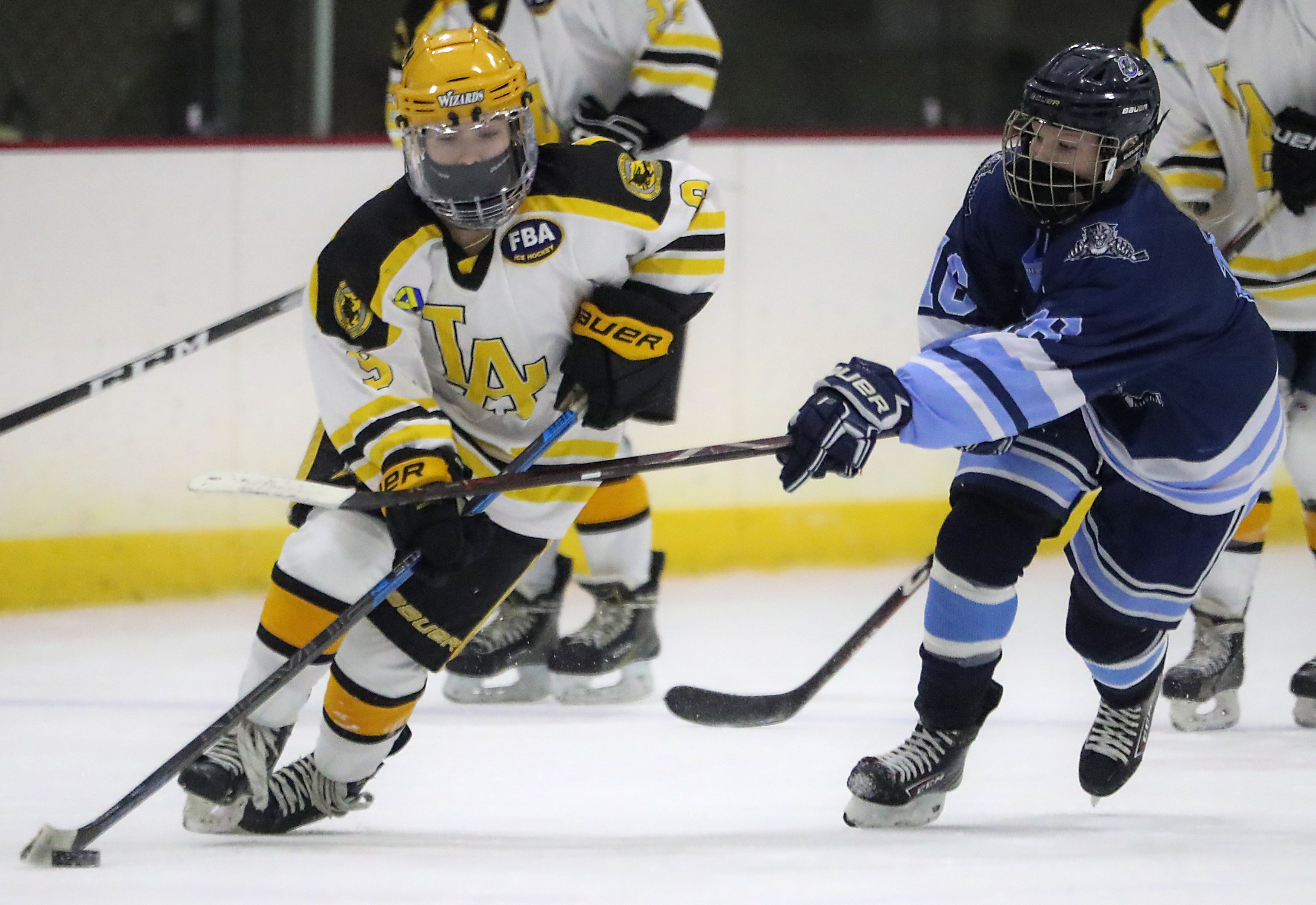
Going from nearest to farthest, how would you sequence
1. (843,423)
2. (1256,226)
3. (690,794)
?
(843,423)
(690,794)
(1256,226)

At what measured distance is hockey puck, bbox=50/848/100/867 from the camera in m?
1.72

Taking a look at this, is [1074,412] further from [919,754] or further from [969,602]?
[919,754]

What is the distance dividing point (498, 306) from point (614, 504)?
885 millimetres

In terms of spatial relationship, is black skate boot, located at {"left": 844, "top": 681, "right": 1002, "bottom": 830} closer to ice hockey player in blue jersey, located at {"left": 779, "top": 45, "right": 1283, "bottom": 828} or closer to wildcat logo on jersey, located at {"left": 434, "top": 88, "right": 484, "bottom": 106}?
ice hockey player in blue jersey, located at {"left": 779, "top": 45, "right": 1283, "bottom": 828}

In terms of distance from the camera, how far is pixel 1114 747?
201 cm

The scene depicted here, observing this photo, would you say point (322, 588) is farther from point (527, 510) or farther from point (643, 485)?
point (643, 485)

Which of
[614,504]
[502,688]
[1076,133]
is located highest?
[1076,133]

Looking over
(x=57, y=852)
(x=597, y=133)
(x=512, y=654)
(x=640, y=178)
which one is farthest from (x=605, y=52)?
(x=57, y=852)

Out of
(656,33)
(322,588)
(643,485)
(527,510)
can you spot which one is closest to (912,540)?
(643,485)

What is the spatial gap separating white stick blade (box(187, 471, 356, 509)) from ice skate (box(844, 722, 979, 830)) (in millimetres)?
700

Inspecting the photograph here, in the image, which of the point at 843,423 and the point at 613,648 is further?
the point at 613,648

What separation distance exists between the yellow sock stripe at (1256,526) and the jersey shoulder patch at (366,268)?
1.51m

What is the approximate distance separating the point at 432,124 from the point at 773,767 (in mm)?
1019

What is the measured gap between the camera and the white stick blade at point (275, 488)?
1.83 metres
